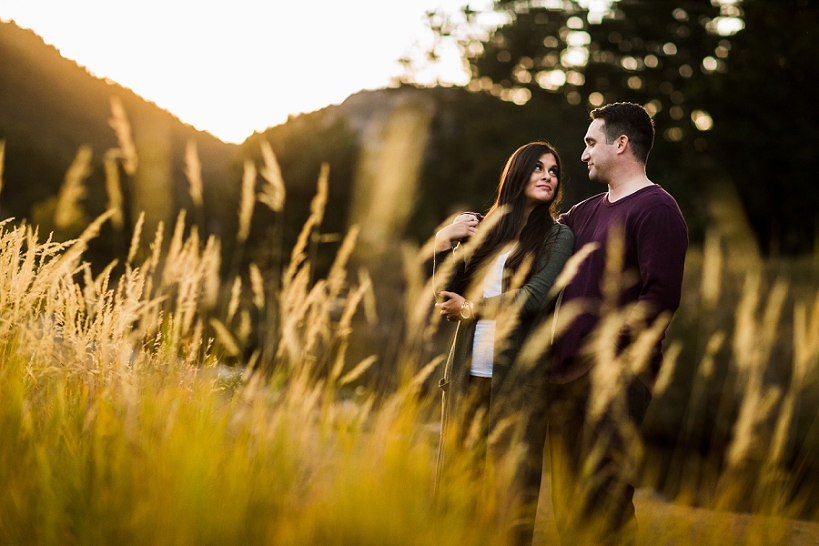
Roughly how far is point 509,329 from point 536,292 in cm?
16

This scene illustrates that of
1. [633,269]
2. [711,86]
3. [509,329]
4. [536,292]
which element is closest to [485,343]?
[509,329]

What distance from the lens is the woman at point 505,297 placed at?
7.66 feet

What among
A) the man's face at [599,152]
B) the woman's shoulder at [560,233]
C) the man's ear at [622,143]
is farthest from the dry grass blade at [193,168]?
the man's ear at [622,143]

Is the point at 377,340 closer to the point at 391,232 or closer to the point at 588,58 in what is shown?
the point at 391,232

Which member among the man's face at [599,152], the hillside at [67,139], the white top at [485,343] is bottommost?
the white top at [485,343]

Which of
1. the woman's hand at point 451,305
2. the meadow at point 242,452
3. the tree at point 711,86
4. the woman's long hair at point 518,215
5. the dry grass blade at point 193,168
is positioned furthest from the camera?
the tree at point 711,86

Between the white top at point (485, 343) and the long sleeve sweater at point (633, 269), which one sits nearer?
the long sleeve sweater at point (633, 269)

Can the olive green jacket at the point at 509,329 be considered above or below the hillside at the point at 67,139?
below

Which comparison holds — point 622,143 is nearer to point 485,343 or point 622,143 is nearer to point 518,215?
point 518,215

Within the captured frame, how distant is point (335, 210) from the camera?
21.1 metres

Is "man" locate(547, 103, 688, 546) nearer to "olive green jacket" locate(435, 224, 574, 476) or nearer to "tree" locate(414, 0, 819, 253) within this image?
"olive green jacket" locate(435, 224, 574, 476)

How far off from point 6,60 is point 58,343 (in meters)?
23.1

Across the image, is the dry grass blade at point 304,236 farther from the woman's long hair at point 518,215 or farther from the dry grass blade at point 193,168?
the woman's long hair at point 518,215

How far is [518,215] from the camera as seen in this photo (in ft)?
8.48
